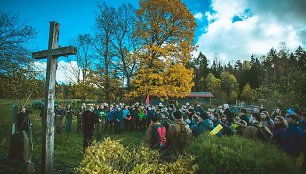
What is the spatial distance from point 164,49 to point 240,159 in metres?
16.7

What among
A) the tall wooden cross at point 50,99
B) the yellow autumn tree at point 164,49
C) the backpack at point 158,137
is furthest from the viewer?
the yellow autumn tree at point 164,49

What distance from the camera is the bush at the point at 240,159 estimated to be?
428 cm

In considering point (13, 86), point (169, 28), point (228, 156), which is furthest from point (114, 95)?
point (228, 156)

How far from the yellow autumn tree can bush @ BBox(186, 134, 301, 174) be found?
48.0ft

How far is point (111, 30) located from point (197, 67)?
71.0 meters

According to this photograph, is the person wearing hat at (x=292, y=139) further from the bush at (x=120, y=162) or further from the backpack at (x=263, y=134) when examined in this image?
the bush at (x=120, y=162)

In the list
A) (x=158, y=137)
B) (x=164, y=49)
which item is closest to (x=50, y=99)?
(x=158, y=137)

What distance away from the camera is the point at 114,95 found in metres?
22.9

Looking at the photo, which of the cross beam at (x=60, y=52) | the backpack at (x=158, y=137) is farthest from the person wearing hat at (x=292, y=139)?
the cross beam at (x=60, y=52)

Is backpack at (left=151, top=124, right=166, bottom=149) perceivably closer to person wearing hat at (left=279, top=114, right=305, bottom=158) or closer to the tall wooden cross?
the tall wooden cross

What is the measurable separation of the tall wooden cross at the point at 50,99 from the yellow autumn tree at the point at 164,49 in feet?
43.2

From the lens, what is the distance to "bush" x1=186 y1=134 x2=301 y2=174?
428cm

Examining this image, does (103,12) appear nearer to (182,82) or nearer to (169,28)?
(169,28)

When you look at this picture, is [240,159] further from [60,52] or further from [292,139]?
[60,52]
